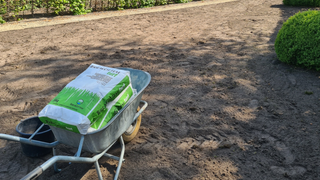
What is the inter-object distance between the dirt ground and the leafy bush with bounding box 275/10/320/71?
0.19 meters

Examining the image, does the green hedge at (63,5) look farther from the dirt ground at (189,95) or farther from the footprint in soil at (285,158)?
the footprint in soil at (285,158)

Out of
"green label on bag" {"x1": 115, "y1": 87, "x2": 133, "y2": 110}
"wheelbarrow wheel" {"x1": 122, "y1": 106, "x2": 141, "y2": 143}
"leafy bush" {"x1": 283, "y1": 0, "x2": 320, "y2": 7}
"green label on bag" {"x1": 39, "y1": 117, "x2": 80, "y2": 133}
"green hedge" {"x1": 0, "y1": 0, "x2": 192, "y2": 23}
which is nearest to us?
"green label on bag" {"x1": 39, "y1": 117, "x2": 80, "y2": 133}

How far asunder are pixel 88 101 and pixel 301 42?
14.0 ft

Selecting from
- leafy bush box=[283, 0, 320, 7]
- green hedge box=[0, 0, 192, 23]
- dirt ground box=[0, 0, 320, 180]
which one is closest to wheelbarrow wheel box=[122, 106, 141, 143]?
dirt ground box=[0, 0, 320, 180]

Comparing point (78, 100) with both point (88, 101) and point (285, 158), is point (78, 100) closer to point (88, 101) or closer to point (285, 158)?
point (88, 101)

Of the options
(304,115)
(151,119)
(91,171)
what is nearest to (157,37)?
(151,119)

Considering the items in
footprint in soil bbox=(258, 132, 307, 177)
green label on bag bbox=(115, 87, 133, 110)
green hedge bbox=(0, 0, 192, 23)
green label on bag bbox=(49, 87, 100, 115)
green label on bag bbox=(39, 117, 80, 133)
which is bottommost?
footprint in soil bbox=(258, 132, 307, 177)

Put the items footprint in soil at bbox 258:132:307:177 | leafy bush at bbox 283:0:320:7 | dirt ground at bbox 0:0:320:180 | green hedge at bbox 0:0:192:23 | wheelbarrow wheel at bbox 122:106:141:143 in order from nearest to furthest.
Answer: footprint in soil at bbox 258:132:307:177, dirt ground at bbox 0:0:320:180, wheelbarrow wheel at bbox 122:106:141:143, green hedge at bbox 0:0:192:23, leafy bush at bbox 283:0:320:7

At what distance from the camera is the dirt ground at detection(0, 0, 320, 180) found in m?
2.82

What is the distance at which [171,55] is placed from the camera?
5777 mm

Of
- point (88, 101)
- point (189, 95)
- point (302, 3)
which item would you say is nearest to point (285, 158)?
point (189, 95)

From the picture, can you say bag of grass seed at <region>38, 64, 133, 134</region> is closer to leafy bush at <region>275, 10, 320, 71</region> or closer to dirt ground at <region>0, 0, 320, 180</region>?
dirt ground at <region>0, 0, 320, 180</region>

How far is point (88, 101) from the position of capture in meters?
2.21

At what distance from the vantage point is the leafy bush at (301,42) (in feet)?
15.4
